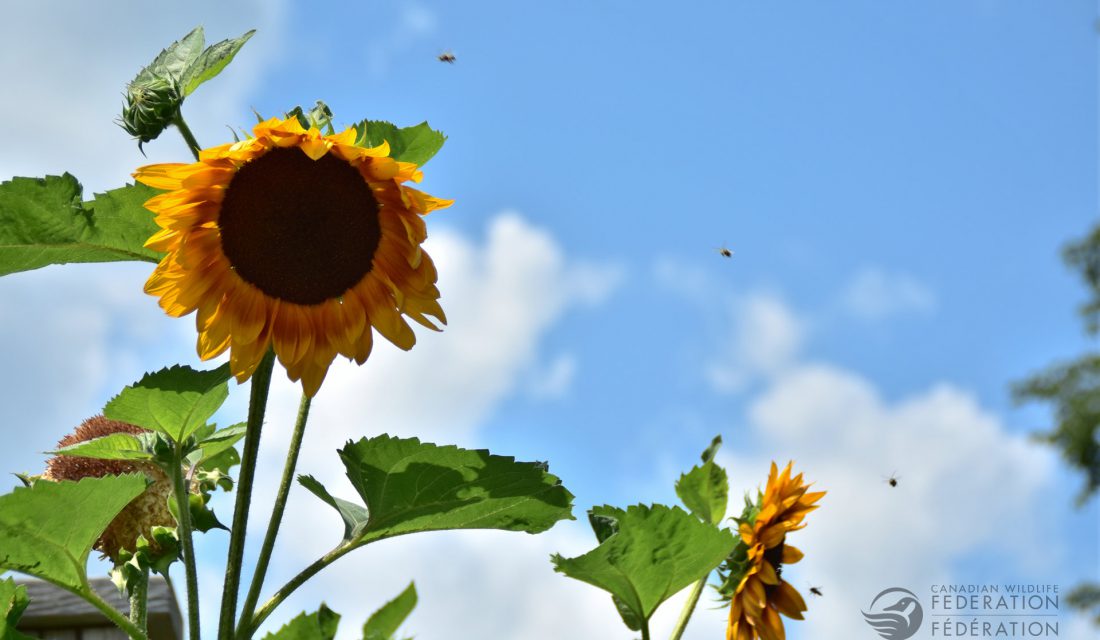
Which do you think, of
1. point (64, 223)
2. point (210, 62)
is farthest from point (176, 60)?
point (64, 223)

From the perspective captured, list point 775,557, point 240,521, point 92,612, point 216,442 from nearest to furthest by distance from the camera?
1. point 240,521
2. point 216,442
3. point 775,557
4. point 92,612

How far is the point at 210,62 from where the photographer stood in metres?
1.42

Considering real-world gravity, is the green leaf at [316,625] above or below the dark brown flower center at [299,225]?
below

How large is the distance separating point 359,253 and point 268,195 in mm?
123

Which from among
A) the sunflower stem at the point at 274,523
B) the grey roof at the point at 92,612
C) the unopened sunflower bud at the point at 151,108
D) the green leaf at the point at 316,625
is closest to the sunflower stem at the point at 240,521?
the sunflower stem at the point at 274,523

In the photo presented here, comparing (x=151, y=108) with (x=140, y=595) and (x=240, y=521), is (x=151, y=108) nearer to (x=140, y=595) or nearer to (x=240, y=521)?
(x=240, y=521)

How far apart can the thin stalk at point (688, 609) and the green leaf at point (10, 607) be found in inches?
28.4

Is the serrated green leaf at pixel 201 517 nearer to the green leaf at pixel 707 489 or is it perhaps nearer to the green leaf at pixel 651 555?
the green leaf at pixel 651 555

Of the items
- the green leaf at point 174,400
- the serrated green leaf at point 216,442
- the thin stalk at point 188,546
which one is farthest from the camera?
the serrated green leaf at point 216,442

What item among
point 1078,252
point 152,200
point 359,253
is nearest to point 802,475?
point 359,253

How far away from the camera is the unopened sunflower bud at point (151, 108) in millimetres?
1420

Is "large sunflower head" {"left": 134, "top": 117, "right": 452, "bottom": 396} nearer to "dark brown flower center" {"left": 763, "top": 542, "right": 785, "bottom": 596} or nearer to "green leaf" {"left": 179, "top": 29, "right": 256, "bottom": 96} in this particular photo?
"green leaf" {"left": 179, "top": 29, "right": 256, "bottom": 96}

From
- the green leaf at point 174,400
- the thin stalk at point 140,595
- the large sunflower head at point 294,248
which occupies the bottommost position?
the thin stalk at point 140,595

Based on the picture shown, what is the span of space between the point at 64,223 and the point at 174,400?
230 millimetres
